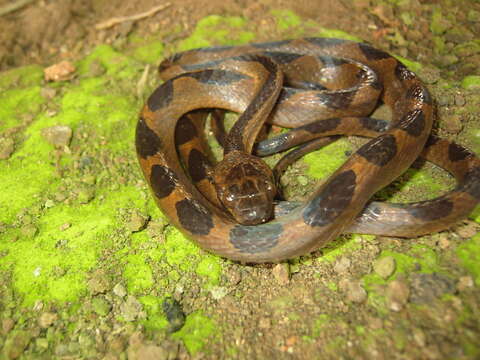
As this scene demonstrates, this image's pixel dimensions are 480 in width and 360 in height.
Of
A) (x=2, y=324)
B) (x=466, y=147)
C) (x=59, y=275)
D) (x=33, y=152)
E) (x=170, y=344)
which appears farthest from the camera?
(x=33, y=152)

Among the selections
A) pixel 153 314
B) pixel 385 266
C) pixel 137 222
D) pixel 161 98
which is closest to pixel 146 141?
pixel 161 98

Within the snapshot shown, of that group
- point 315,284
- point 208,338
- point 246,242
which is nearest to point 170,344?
point 208,338

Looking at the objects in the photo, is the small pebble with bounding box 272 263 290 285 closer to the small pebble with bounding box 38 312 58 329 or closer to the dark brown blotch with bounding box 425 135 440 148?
the small pebble with bounding box 38 312 58 329

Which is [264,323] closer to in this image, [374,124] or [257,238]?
[257,238]

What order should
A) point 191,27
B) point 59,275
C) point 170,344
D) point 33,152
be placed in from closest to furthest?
point 170,344, point 59,275, point 33,152, point 191,27

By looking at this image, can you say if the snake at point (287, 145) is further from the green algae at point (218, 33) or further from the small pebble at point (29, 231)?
the small pebble at point (29, 231)

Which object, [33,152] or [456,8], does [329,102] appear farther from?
→ [33,152]

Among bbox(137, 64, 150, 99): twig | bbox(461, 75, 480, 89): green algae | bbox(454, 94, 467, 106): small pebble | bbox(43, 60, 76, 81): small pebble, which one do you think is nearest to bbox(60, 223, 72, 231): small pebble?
bbox(137, 64, 150, 99): twig
